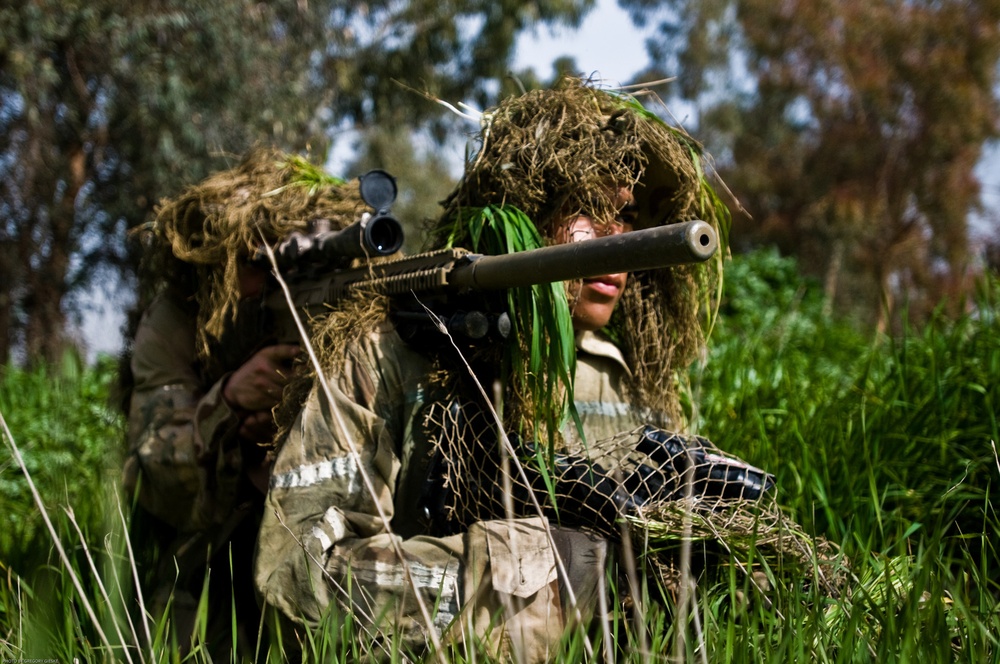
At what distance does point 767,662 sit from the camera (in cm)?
188

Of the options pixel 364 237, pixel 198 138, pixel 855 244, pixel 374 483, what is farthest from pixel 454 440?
pixel 855 244

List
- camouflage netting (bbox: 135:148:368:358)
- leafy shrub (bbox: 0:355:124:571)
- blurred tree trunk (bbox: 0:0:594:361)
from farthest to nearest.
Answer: blurred tree trunk (bbox: 0:0:594:361)
leafy shrub (bbox: 0:355:124:571)
camouflage netting (bbox: 135:148:368:358)

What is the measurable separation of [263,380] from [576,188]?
1.16m

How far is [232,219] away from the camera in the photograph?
3.13 meters

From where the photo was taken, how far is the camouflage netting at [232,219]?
3.16m

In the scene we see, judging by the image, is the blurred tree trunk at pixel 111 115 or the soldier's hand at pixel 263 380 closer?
the soldier's hand at pixel 263 380

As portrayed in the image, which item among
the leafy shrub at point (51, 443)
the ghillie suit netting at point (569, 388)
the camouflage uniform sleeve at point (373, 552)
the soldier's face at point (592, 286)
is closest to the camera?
the camouflage uniform sleeve at point (373, 552)

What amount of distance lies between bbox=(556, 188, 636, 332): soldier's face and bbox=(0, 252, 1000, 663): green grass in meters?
0.34

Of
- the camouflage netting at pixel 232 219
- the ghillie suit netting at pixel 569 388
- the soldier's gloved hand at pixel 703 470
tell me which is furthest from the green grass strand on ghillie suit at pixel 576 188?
the camouflage netting at pixel 232 219

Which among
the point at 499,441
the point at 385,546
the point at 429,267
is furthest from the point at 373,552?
the point at 429,267

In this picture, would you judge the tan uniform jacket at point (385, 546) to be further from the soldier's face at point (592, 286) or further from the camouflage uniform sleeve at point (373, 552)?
the soldier's face at point (592, 286)

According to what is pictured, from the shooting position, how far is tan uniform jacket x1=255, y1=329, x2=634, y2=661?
2193 millimetres

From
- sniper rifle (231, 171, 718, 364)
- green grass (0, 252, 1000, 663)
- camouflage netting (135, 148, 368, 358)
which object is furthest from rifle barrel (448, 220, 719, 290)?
camouflage netting (135, 148, 368, 358)

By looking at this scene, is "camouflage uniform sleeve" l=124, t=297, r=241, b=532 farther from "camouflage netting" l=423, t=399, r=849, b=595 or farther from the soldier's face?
the soldier's face
